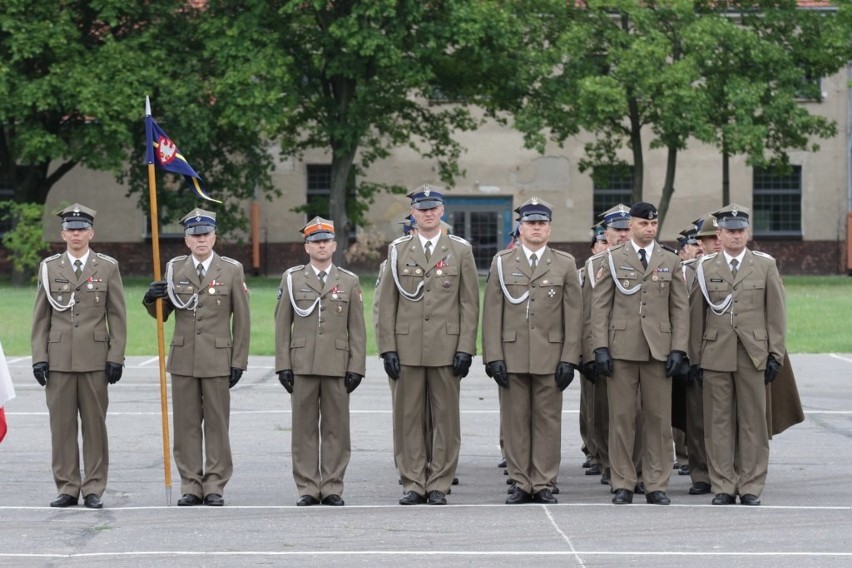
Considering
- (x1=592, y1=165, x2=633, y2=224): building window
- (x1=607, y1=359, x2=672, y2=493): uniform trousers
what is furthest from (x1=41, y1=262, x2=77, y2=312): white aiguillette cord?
(x1=592, y1=165, x2=633, y2=224): building window

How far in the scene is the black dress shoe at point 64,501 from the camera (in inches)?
431

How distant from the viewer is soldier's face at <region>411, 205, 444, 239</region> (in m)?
11.2

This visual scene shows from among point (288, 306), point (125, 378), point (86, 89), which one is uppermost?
point (86, 89)

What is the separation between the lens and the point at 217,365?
1114cm

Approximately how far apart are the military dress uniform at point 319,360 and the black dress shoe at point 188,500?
Result: 0.74 meters

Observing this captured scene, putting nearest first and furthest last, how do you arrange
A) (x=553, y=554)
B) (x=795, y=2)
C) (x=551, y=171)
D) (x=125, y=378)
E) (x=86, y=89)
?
(x=553, y=554), (x=125, y=378), (x=86, y=89), (x=795, y=2), (x=551, y=171)

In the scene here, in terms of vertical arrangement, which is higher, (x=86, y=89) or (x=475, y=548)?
(x=86, y=89)

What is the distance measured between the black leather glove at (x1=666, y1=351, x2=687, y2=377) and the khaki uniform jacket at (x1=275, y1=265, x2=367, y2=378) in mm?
2254

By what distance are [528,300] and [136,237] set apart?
129 ft

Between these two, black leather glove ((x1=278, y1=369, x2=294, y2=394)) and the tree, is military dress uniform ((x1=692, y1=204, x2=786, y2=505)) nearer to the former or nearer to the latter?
black leather glove ((x1=278, y1=369, x2=294, y2=394))

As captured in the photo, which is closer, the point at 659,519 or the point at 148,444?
the point at 659,519

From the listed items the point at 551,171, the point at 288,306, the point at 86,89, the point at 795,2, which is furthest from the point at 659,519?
the point at 551,171

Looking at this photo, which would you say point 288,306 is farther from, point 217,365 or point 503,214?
point 503,214

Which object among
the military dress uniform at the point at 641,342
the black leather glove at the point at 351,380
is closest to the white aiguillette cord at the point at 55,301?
the black leather glove at the point at 351,380
